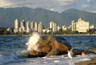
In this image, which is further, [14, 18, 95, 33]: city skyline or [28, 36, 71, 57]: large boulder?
[14, 18, 95, 33]: city skyline

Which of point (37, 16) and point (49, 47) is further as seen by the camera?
point (37, 16)

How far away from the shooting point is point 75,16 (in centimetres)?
5419

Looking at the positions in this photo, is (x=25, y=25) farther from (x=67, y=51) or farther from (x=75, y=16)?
(x=67, y=51)

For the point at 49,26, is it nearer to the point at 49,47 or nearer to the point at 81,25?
the point at 81,25

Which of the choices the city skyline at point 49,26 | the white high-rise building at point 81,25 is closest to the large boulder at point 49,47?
the city skyline at point 49,26

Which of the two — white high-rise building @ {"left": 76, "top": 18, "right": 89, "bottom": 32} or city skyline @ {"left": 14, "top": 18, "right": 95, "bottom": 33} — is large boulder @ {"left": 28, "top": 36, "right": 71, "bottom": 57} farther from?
white high-rise building @ {"left": 76, "top": 18, "right": 89, "bottom": 32}

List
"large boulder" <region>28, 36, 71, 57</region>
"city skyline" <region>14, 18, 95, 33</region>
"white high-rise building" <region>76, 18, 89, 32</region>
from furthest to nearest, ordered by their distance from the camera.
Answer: "white high-rise building" <region>76, 18, 89, 32</region>, "city skyline" <region>14, 18, 95, 33</region>, "large boulder" <region>28, 36, 71, 57</region>

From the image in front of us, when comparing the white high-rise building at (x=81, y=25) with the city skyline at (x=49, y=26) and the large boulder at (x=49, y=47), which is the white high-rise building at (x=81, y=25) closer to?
the city skyline at (x=49, y=26)

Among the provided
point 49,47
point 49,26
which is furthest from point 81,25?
point 49,47

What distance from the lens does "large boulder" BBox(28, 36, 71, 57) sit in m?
21.4

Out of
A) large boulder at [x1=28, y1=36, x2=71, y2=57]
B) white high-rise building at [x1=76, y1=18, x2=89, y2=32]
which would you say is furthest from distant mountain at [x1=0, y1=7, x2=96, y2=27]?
large boulder at [x1=28, y1=36, x2=71, y2=57]

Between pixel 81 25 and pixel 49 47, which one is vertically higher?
pixel 81 25

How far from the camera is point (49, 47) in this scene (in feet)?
71.3

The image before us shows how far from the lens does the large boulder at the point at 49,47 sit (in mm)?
21422
